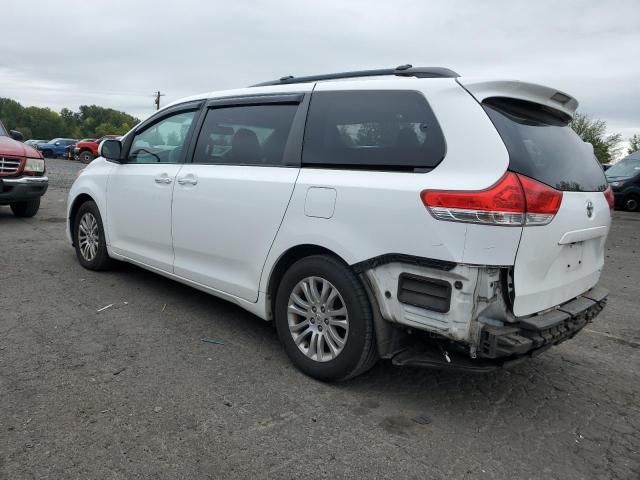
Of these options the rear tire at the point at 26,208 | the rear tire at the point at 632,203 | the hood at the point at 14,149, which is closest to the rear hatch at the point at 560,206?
the hood at the point at 14,149

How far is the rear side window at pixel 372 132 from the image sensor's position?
2787 mm

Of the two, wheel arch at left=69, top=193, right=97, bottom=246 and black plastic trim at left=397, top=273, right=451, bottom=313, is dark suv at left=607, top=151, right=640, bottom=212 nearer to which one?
wheel arch at left=69, top=193, right=97, bottom=246

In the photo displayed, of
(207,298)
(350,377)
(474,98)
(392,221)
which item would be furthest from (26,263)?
(474,98)

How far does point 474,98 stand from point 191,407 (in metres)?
2.30

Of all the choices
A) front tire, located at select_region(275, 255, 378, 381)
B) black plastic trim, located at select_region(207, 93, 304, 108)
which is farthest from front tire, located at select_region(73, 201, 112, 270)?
front tire, located at select_region(275, 255, 378, 381)

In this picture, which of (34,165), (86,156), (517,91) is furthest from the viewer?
(86,156)

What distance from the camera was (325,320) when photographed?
313 centimetres

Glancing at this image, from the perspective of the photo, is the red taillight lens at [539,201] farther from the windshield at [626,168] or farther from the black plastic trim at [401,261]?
the windshield at [626,168]

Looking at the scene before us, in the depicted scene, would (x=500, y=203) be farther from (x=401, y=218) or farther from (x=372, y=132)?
(x=372, y=132)

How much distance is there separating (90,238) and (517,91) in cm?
454

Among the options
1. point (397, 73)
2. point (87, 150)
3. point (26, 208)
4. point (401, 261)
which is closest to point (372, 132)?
point (397, 73)

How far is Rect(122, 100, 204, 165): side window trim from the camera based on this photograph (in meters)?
4.26

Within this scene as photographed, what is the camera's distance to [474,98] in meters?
2.72

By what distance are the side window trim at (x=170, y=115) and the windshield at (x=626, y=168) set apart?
1653cm
